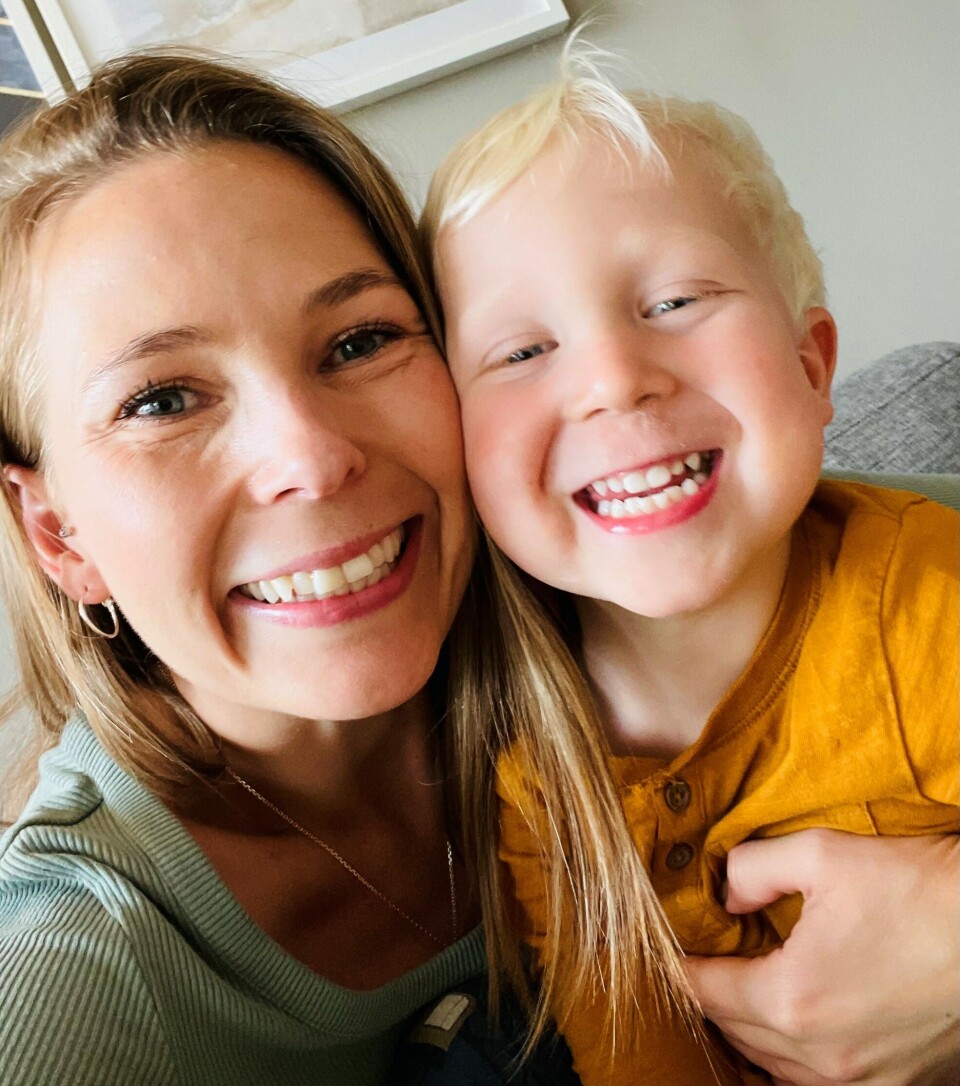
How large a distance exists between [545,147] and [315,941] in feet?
2.97

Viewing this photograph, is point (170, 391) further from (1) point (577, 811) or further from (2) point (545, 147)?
(1) point (577, 811)

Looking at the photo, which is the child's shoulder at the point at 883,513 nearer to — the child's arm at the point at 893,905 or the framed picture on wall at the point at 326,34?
the child's arm at the point at 893,905

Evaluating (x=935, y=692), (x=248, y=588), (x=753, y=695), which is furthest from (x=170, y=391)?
(x=935, y=692)

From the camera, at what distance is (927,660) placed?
78 cm

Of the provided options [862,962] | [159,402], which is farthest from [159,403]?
[862,962]

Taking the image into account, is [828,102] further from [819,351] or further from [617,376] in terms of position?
[617,376]

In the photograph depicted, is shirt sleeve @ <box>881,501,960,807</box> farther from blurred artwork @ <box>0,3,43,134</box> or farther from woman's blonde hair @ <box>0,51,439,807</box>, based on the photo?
blurred artwork @ <box>0,3,43,134</box>

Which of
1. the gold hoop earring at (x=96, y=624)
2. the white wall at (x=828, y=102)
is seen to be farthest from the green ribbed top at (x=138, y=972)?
the white wall at (x=828, y=102)

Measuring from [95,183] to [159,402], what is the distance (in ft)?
0.77

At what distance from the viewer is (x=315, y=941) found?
1.01 m

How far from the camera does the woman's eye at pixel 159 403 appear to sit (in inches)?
30.6

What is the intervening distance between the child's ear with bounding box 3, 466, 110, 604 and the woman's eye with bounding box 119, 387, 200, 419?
0.62 feet

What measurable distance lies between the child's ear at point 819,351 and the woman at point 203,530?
1.24ft

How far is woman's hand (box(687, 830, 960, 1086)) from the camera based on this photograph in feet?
2.62
